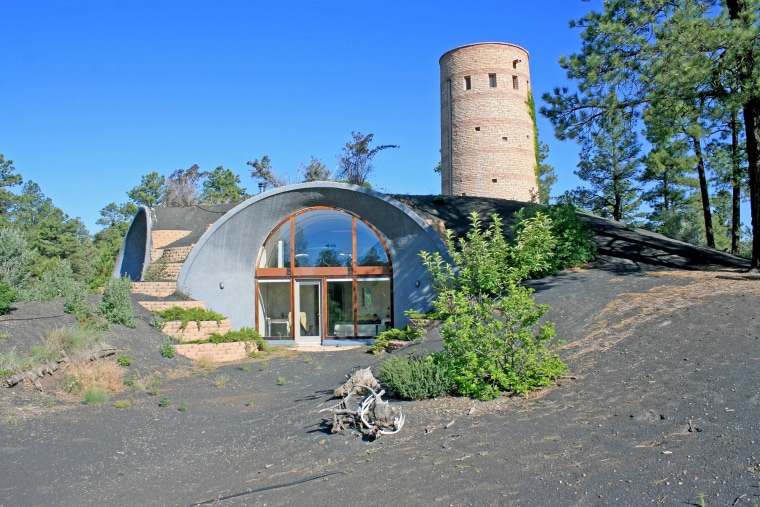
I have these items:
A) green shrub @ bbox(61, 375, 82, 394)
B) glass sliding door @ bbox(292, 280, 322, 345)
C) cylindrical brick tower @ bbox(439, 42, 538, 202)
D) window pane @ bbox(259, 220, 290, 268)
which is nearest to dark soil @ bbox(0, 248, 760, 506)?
green shrub @ bbox(61, 375, 82, 394)

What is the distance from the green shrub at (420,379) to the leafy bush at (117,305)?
7.65 meters

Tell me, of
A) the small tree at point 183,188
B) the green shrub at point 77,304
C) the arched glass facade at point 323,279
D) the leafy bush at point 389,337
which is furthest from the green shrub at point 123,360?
the small tree at point 183,188

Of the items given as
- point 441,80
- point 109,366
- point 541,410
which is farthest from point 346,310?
point 441,80

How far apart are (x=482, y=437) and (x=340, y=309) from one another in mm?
12437

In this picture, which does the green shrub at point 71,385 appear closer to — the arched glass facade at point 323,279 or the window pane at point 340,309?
the arched glass facade at point 323,279

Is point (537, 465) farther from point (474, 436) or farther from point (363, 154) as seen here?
point (363, 154)

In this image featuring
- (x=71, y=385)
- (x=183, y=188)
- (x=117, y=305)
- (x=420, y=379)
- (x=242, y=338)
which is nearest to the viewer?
(x=420, y=379)

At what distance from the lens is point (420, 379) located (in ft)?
25.4

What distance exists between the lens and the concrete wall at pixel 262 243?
17.4 meters

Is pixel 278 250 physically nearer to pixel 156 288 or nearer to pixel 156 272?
pixel 156 288

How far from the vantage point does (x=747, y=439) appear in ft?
15.8

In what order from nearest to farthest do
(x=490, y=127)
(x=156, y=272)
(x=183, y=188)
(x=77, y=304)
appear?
1. (x=77, y=304)
2. (x=156, y=272)
3. (x=490, y=127)
4. (x=183, y=188)

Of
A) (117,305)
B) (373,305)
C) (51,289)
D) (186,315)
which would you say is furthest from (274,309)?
(51,289)

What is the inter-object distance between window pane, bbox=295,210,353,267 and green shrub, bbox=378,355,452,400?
1025cm
